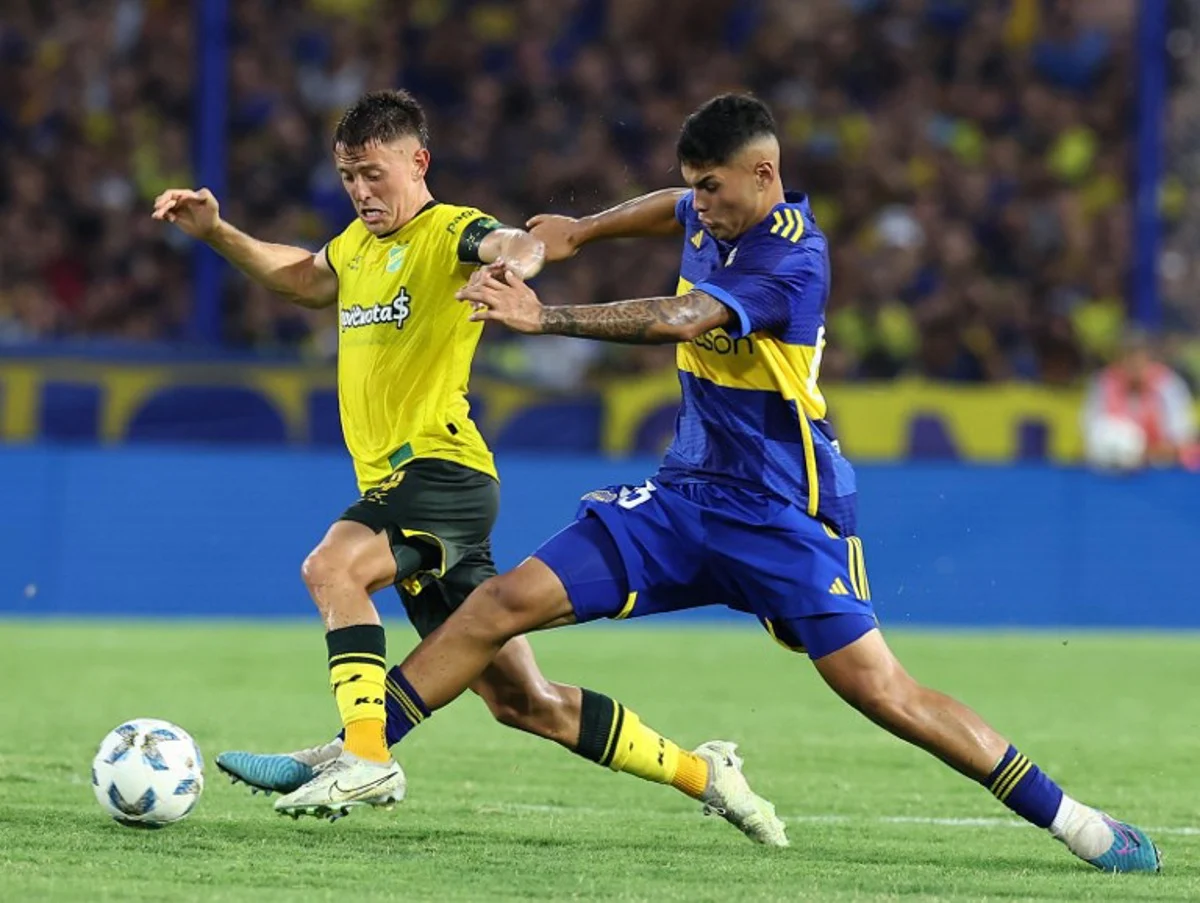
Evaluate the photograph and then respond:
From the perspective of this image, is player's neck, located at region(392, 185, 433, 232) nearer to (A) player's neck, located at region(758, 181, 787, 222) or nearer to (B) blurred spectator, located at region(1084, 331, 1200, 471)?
(A) player's neck, located at region(758, 181, 787, 222)

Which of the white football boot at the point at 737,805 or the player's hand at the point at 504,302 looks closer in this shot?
the player's hand at the point at 504,302

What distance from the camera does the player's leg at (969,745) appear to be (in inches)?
229

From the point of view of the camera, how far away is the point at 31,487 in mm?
13773

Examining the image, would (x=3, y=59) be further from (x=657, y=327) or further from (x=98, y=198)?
(x=657, y=327)

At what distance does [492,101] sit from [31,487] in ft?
19.3

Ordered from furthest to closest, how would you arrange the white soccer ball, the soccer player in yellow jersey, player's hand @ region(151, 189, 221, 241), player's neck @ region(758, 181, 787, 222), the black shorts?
the white soccer ball → player's hand @ region(151, 189, 221, 241) → the black shorts → the soccer player in yellow jersey → player's neck @ region(758, 181, 787, 222)

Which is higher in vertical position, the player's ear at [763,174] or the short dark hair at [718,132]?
the short dark hair at [718,132]

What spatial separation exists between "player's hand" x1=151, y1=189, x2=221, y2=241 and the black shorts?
3.43 ft

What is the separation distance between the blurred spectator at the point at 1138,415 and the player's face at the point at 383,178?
9.03 m

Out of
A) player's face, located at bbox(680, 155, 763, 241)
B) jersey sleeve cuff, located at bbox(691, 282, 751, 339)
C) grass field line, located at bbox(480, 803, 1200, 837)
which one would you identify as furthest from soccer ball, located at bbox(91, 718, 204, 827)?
player's face, located at bbox(680, 155, 763, 241)

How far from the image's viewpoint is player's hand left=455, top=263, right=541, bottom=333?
215 inches

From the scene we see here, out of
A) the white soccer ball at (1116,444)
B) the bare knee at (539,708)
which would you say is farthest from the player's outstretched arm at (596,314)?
the white soccer ball at (1116,444)

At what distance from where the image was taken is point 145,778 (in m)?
Result: 5.99

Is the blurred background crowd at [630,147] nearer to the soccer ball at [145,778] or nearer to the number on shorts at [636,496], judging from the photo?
the number on shorts at [636,496]
